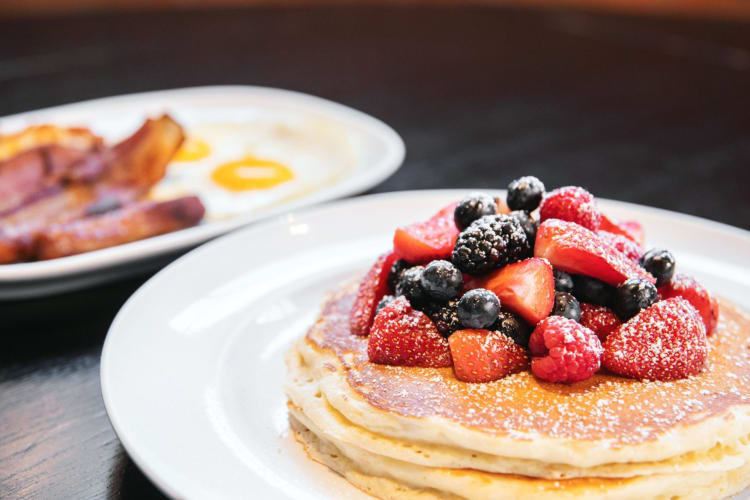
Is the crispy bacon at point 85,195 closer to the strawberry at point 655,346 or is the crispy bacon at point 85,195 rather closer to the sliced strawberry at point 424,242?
the sliced strawberry at point 424,242

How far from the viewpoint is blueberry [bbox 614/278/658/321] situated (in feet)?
4.49

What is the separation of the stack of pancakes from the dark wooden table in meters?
0.38

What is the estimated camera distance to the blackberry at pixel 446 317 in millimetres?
1397

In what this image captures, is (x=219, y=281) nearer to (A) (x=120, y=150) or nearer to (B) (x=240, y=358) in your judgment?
(B) (x=240, y=358)

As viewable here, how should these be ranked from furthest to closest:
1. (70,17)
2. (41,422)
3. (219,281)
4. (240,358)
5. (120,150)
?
1. (70,17)
2. (120,150)
3. (219,281)
4. (240,358)
5. (41,422)

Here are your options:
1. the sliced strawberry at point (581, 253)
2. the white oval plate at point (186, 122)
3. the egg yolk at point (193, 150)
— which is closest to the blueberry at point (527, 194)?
the sliced strawberry at point (581, 253)

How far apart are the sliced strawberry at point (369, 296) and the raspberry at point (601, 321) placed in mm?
413

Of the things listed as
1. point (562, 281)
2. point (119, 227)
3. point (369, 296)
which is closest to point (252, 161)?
point (119, 227)

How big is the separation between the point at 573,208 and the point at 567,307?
255mm

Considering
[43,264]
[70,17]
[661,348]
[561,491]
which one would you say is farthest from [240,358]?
[70,17]

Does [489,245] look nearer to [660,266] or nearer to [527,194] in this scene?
[527,194]

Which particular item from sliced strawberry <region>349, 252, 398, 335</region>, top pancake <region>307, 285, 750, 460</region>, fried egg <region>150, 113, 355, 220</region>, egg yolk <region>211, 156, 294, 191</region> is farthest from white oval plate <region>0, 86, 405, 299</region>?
top pancake <region>307, 285, 750, 460</region>

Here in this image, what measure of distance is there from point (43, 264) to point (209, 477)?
37.1 inches

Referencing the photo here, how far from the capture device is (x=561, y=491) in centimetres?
119
